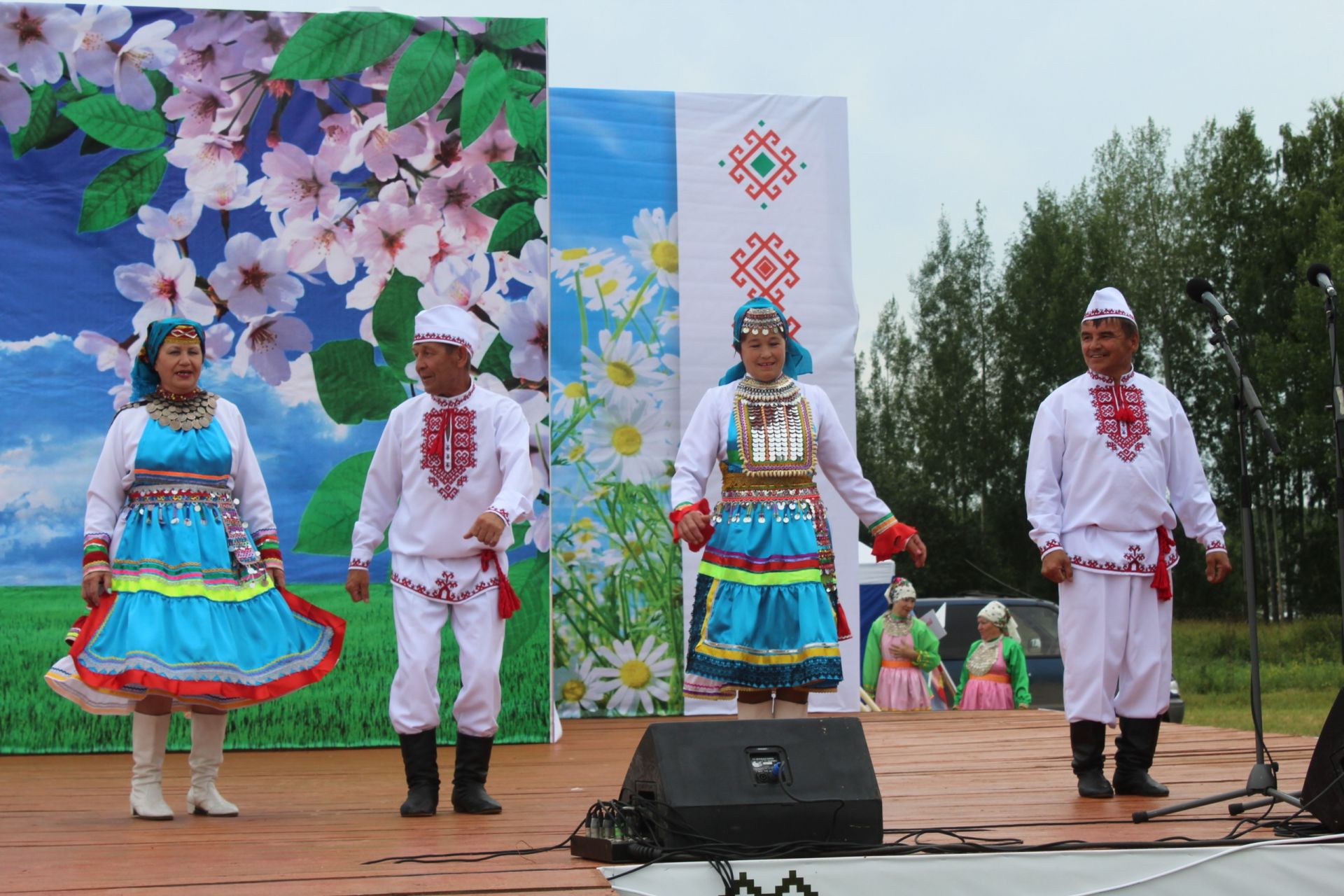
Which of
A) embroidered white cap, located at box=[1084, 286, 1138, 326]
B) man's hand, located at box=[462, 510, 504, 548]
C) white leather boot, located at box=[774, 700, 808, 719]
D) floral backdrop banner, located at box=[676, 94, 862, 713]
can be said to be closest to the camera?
man's hand, located at box=[462, 510, 504, 548]

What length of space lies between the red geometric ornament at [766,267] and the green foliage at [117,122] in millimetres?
3184

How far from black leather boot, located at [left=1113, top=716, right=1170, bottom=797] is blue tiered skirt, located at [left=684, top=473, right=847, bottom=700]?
98 cm

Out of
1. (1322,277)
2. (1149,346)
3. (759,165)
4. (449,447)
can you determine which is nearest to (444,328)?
(449,447)

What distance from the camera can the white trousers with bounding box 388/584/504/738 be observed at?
4570 millimetres

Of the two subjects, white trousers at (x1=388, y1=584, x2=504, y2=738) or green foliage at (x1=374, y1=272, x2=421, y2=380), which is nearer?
white trousers at (x1=388, y1=584, x2=504, y2=738)

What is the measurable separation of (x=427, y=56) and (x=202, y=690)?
12.4ft

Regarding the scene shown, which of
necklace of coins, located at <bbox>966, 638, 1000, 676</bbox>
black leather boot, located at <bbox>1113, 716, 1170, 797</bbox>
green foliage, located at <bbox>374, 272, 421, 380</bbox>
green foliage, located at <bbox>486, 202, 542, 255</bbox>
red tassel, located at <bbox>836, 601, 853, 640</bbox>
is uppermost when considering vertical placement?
green foliage, located at <bbox>486, 202, 542, 255</bbox>

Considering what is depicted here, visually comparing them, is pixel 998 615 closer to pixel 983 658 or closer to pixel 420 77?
pixel 983 658


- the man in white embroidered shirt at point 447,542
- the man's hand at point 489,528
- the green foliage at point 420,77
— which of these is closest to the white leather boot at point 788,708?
the man in white embroidered shirt at point 447,542

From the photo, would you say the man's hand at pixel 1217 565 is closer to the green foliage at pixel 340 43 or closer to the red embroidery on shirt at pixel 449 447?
the red embroidery on shirt at pixel 449 447

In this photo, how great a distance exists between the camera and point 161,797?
15.1 ft

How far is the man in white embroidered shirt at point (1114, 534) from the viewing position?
15.6 ft

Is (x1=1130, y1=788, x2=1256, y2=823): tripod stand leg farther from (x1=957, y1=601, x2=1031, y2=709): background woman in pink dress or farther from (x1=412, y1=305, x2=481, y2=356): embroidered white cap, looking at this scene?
(x1=957, y1=601, x2=1031, y2=709): background woman in pink dress

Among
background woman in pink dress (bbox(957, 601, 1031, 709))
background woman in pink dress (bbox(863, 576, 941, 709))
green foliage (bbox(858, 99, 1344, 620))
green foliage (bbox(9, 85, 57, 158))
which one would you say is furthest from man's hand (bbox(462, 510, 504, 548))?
green foliage (bbox(858, 99, 1344, 620))
